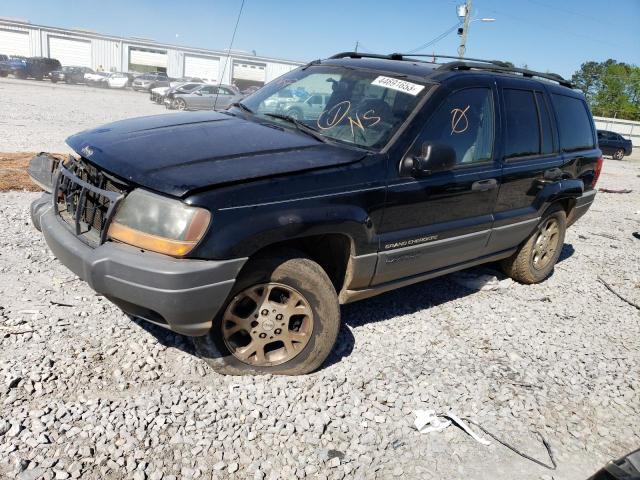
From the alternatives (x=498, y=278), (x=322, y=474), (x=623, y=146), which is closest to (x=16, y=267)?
(x=322, y=474)

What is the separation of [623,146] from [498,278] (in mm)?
24743

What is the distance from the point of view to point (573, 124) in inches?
201

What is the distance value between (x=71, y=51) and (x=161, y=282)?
5632 centimetres

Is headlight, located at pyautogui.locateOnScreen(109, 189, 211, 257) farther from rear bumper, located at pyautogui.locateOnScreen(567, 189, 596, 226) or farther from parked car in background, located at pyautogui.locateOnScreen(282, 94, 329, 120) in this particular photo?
rear bumper, located at pyautogui.locateOnScreen(567, 189, 596, 226)

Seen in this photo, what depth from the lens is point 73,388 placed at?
280cm

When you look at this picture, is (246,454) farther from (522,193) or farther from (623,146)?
(623,146)

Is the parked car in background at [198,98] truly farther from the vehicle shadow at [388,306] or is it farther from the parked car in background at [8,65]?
the vehicle shadow at [388,306]

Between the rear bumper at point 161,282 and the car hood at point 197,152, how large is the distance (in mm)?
363

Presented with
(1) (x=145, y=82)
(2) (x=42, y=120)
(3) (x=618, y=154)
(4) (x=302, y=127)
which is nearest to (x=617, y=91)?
(3) (x=618, y=154)

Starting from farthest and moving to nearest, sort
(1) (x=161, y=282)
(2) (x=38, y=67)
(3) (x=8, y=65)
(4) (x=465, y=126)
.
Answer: (2) (x=38, y=67), (3) (x=8, y=65), (4) (x=465, y=126), (1) (x=161, y=282)

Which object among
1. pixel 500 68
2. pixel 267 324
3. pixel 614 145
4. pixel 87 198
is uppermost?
pixel 500 68

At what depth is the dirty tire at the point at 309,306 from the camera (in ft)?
9.33

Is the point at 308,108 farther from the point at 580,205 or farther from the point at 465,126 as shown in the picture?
the point at 580,205

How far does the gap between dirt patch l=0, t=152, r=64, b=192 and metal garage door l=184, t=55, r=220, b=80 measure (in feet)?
151
